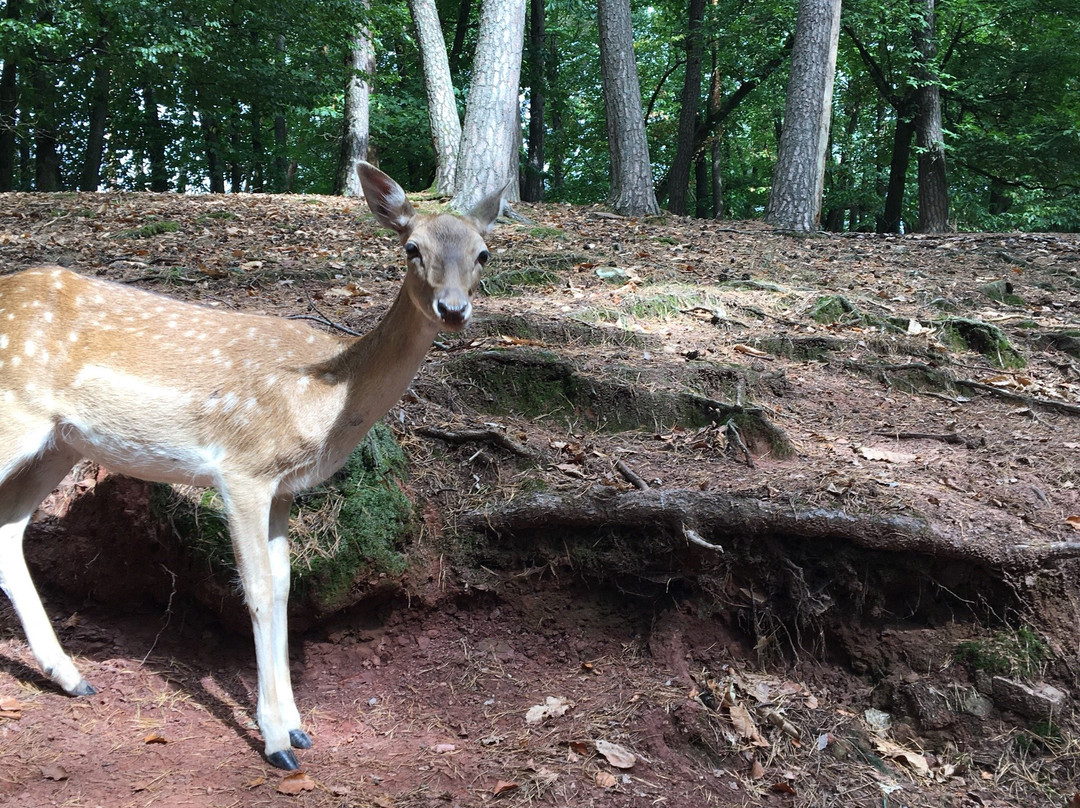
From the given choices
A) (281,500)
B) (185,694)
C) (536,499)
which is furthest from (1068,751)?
(185,694)

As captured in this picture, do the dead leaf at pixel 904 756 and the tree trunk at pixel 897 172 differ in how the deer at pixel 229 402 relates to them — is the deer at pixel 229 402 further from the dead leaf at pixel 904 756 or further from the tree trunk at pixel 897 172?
the tree trunk at pixel 897 172

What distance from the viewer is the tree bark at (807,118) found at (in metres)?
11.3

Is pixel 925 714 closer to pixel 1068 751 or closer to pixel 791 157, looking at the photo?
pixel 1068 751

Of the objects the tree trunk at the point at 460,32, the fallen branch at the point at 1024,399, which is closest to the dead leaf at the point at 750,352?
the fallen branch at the point at 1024,399

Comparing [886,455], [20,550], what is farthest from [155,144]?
[886,455]

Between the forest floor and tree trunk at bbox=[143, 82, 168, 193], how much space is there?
69.8 ft

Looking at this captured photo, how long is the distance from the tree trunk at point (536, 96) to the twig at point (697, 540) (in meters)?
20.6

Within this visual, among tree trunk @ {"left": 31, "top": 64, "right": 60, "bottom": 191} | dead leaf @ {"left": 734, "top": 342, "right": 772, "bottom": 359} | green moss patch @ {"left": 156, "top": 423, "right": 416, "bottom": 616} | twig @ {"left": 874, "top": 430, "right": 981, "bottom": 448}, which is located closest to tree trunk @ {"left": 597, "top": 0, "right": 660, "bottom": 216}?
dead leaf @ {"left": 734, "top": 342, "right": 772, "bottom": 359}

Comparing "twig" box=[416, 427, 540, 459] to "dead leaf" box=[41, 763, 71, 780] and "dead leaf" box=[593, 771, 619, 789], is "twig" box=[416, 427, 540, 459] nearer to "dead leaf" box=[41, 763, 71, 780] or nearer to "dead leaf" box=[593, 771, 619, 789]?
"dead leaf" box=[593, 771, 619, 789]

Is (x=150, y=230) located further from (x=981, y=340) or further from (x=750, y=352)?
(x=981, y=340)

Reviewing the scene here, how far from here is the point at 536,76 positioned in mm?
22469

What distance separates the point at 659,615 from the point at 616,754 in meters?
0.93

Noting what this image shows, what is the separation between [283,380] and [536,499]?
1.58m

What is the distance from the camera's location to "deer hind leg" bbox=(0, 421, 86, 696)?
139 inches
